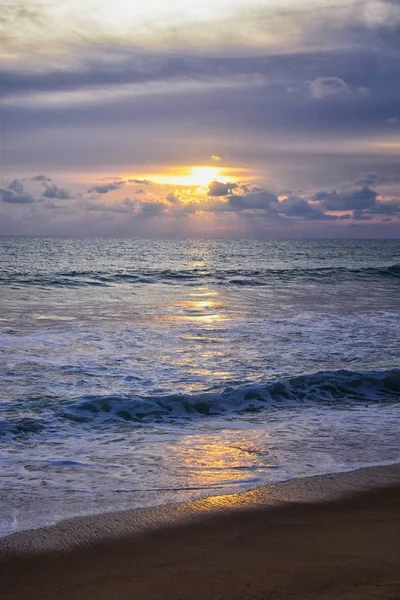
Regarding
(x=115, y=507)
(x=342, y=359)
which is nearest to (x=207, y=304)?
(x=342, y=359)

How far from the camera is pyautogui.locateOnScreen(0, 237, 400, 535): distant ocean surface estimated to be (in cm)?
585

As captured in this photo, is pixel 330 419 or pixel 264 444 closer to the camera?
pixel 264 444

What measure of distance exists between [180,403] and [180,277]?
98.5ft

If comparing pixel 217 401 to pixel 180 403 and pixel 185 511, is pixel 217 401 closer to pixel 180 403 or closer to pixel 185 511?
pixel 180 403

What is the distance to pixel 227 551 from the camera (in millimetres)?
4414

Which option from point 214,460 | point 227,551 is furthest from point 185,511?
point 214,460

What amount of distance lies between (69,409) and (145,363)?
10.2 ft

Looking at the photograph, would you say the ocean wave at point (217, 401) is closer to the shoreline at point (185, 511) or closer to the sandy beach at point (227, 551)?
the shoreline at point (185, 511)

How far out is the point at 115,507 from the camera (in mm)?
5191

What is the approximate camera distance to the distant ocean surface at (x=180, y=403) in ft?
19.2

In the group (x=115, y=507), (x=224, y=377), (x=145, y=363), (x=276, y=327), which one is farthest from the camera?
(x=276, y=327)

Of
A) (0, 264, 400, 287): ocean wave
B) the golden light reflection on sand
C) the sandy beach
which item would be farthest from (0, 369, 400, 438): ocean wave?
(0, 264, 400, 287): ocean wave

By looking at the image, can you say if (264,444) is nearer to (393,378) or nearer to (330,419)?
(330,419)

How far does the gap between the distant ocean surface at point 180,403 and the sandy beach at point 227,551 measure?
13.9 inches
